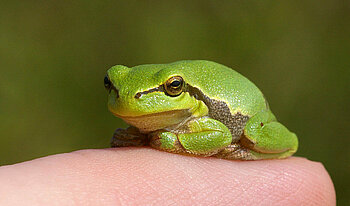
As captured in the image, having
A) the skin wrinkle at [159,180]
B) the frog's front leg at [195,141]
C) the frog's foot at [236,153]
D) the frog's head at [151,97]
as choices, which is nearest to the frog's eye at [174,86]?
the frog's head at [151,97]

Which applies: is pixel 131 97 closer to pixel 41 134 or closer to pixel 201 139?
pixel 201 139

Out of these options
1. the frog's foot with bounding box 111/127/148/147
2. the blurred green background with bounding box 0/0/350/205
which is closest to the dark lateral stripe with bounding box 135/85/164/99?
the frog's foot with bounding box 111/127/148/147

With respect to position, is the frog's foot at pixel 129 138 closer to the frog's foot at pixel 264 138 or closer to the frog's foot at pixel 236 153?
the frog's foot at pixel 236 153

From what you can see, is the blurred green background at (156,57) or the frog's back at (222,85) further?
the blurred green background at (156,57)

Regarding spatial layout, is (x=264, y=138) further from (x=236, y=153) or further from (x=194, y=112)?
(x=194, y=112)

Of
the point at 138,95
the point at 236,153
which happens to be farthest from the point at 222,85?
the point at 138,95

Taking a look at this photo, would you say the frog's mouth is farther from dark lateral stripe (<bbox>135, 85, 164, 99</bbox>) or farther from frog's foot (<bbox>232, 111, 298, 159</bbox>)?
frog's foot (<bbox>232, 111, 298, 159</bbox>)

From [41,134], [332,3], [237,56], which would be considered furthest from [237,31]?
[41,134]
